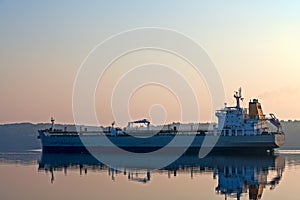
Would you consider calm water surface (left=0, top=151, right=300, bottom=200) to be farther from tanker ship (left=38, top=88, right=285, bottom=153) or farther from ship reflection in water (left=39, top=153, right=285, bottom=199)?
tanker ship (left=38, top=88, right=285, bottom=153)

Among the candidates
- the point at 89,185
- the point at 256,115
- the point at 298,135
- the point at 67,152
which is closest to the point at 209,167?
the point at 89,185

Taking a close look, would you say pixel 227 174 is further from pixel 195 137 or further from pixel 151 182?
pixel 195 137

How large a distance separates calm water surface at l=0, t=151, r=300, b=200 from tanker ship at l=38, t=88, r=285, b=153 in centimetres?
1713

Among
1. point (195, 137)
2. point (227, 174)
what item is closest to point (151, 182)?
point (227, 174)

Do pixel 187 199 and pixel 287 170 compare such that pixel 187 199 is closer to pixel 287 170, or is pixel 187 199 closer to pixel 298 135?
pixel 287 170

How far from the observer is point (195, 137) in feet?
196

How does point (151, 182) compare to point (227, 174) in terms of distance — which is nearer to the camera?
point (151, 182)

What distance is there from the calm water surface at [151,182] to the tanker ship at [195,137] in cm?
1713

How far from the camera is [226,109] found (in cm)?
5928

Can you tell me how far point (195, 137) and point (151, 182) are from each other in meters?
29.9

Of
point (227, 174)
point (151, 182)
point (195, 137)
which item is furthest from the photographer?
point (195, 137)

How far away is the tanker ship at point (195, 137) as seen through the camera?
56969 mm

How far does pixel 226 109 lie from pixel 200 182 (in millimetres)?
29648

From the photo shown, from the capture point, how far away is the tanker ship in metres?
57.0
